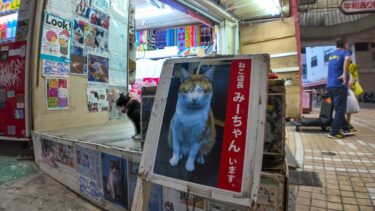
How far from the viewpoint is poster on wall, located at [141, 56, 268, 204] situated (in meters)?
0.96

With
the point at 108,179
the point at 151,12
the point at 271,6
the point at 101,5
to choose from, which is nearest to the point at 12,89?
the point at 101,5

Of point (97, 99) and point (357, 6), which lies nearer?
point (97, 99)

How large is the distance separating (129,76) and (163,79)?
2.98 m

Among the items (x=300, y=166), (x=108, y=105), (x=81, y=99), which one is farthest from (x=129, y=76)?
(x=300, y=166)

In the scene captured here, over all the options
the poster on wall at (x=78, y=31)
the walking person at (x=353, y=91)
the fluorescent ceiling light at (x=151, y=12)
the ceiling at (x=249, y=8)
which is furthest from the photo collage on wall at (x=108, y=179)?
the fluorescent ceiling light at (x=151, y=12)

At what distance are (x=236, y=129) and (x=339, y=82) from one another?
131 inches

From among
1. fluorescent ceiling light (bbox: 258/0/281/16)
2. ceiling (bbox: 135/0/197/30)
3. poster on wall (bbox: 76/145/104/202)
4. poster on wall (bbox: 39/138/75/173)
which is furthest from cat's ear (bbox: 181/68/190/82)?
ceiling (bbox: 135/0/197/30)

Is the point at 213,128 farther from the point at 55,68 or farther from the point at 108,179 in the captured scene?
the point at 55,68

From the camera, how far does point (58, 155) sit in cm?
224

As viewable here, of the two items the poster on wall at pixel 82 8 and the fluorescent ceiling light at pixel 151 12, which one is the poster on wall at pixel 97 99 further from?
the fluorescent ceiling light at pixel 151 12

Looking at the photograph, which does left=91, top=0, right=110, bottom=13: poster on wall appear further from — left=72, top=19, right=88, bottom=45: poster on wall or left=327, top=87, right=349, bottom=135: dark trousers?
left=327, top=87, right=349, bottom=135: dark trousers

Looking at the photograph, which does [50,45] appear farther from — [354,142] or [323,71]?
[323,71]

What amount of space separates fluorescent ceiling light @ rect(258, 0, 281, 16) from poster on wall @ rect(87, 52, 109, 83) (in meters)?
3.14

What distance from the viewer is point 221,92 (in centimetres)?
107
